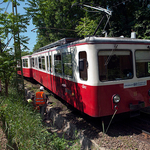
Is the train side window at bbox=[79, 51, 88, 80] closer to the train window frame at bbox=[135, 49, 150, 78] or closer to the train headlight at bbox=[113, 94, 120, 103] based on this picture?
the train headlight at bbox=[113, 94, 120, 103]

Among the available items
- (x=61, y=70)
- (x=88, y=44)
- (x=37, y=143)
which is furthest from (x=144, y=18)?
(x=37, y=143)

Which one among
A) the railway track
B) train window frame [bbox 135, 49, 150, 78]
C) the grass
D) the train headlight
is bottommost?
the railway track

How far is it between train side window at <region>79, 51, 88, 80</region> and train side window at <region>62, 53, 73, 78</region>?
→ 0.79 meters

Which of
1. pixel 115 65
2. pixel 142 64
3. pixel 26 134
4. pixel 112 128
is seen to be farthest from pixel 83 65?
pixel 26 134

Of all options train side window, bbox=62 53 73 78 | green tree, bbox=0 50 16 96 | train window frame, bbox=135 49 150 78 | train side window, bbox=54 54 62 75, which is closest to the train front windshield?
train window frame, bbox=135 49 150 78

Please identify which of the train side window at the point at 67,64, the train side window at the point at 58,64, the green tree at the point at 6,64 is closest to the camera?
the green tree at the point at 6,64

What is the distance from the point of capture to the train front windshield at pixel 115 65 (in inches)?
192

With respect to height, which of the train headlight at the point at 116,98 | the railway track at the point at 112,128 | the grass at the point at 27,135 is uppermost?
the train headlight at the point at 116,98

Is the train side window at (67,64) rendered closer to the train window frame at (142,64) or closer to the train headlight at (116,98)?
the train headlight at (116,98)

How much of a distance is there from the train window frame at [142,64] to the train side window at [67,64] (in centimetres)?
228

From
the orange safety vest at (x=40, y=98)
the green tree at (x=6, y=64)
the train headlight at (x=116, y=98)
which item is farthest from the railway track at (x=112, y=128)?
the green tree at (x=6, y=64)

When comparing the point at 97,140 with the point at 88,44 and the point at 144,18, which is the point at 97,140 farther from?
the point at 144,18

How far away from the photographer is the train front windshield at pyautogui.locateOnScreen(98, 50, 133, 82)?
4.87 m

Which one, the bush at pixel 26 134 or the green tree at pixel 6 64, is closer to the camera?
the bush at pixel 26 134
